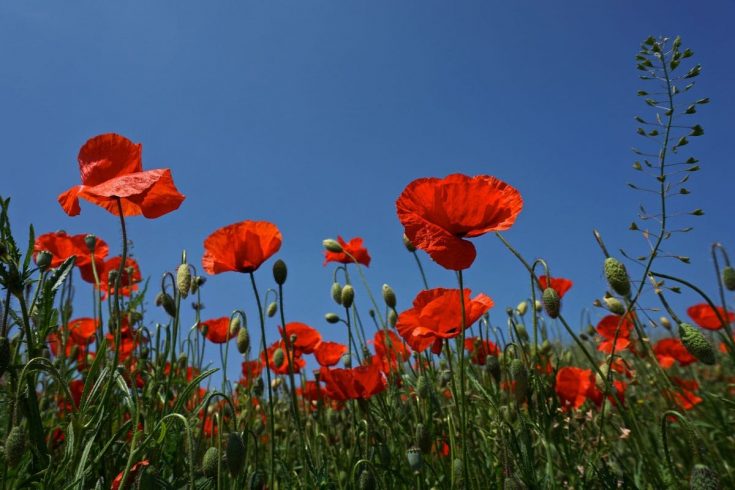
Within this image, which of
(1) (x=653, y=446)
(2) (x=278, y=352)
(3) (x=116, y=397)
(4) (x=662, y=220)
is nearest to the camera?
(4) (x=662, y=220)

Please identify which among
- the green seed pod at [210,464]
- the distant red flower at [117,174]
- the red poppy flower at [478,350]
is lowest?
the green seed pod at [210,464]

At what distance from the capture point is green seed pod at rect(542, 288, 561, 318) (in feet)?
6.02

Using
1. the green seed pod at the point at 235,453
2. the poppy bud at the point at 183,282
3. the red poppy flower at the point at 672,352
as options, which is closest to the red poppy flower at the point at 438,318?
the green seed pod at the point at 235,453

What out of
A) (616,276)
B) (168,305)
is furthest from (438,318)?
(168,305)

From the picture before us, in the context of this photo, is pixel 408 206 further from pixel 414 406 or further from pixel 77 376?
pixel 77 376

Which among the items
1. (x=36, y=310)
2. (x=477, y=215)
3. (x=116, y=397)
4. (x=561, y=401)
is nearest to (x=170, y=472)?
(x=116, y=397)

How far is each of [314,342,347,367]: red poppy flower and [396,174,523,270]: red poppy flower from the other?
153 centimetres

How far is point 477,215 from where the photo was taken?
173 centimetres

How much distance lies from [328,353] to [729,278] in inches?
81.4

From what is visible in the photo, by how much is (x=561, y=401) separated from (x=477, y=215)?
5.05 feet

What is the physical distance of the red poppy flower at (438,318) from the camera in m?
1.99

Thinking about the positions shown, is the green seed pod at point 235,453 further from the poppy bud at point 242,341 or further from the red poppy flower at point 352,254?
the red poppy flower at point 352,254

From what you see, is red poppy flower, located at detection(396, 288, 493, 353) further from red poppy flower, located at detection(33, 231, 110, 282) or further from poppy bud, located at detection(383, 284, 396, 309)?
red poppy flower, located at detection(33, 231, 110, 282)

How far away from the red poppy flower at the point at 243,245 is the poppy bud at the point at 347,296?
663 millimetres
